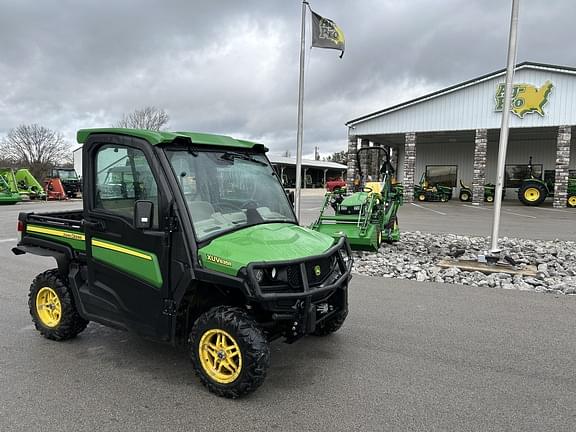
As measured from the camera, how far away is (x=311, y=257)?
10.9ft

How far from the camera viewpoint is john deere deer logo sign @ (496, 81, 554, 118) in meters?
23.0

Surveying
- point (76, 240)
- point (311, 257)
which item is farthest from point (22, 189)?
point (311, 257)

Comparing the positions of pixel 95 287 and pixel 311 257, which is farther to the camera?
pixel 95 287

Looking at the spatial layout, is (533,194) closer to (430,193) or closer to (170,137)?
(430,193)

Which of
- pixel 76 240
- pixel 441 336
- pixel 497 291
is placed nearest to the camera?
pixel 76 240

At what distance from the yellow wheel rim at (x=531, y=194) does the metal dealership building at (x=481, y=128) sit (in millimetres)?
919

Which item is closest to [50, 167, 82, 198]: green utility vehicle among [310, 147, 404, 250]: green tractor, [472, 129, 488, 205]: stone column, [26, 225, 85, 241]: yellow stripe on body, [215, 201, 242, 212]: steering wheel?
[310, 147, 404, 250]: green tractor

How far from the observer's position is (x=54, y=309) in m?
4.32

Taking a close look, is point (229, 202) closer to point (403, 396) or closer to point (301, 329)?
point (301, 329)

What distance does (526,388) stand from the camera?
3.47 metres

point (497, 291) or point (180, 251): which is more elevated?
point (180, 251)

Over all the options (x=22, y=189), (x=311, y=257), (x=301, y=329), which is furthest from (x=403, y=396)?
(x=22, y=189)

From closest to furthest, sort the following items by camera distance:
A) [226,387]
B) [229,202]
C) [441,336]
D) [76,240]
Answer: [226,387], [229,202], [76,240], [441,336]

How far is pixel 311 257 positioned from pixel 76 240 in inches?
87.6
